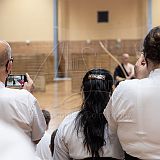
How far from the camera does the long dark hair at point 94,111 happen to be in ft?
5.70

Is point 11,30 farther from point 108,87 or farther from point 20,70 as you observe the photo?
point 108,87

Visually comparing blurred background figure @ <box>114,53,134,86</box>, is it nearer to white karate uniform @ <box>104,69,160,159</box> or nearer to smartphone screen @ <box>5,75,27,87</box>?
smartphone screen @ <box>5,75,27,87</box>

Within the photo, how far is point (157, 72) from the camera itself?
1463 millimetres

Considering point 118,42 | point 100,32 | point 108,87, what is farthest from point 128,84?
point 100,32

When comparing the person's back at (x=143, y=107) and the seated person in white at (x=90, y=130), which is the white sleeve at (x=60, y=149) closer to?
the seated person in white at (x=90, y=130)

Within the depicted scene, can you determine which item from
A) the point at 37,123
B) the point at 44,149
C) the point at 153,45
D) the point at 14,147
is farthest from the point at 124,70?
the point at 14,147

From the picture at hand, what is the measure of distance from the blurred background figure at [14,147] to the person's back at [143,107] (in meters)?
0.98

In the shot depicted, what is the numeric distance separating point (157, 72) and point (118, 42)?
37.7 ft

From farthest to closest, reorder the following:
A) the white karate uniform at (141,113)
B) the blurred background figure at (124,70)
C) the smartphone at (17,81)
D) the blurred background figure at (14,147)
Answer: the blurred background figure at (124,70) < the smartphone at (17,81) < the white karate uniform at (141,113) < the blurred background figure at (14,147)

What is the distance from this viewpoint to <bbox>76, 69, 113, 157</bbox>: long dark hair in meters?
1.74

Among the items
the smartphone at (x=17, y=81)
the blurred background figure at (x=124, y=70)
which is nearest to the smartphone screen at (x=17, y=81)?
the smartphone at (x=17, y=81)

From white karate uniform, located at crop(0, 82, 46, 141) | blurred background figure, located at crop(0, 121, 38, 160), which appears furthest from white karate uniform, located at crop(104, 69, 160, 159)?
blurred background figure, located at crop(0, 121, 38, 160)

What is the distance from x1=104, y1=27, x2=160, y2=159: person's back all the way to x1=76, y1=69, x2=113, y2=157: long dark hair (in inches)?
9.8

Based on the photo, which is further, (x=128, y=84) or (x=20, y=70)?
(x=20, y=70)
